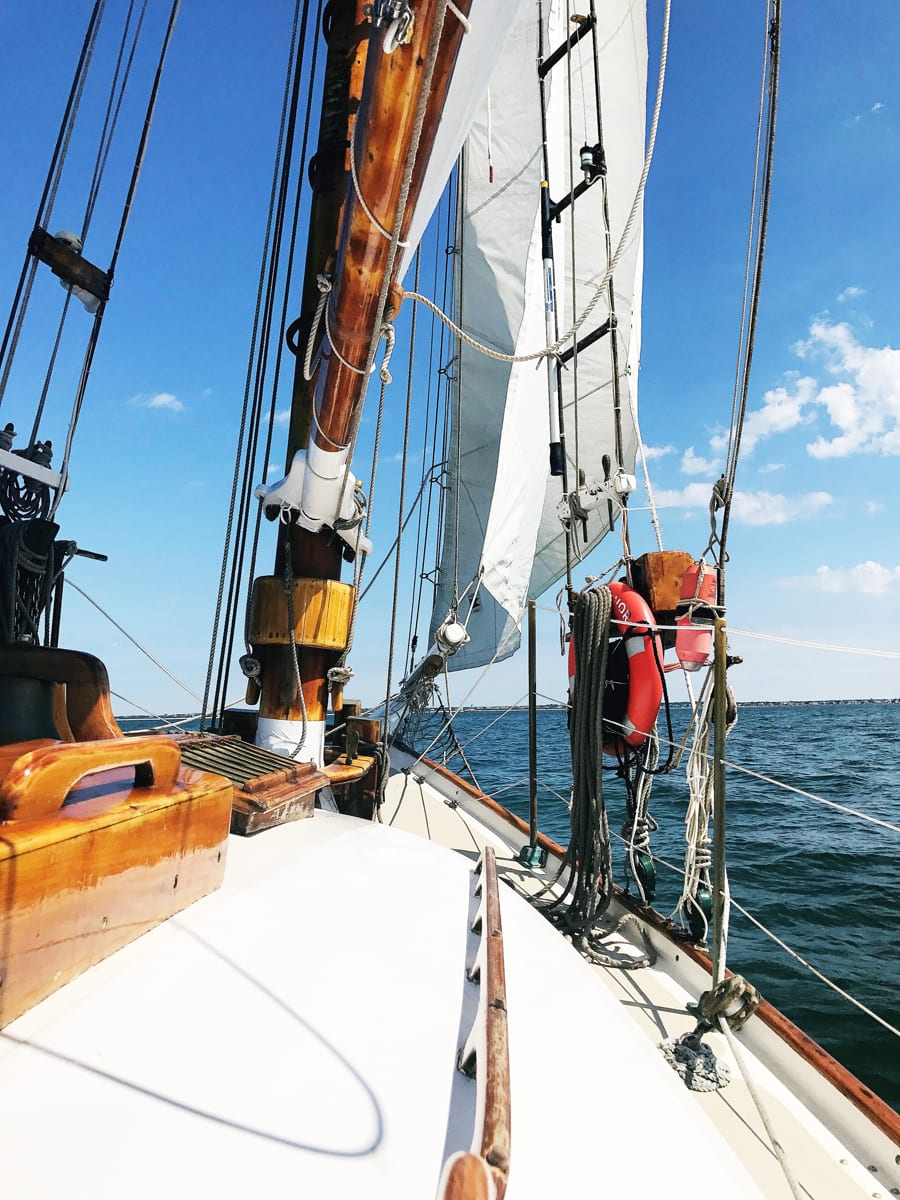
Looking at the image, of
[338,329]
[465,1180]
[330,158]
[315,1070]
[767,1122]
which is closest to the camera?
[465,1180]

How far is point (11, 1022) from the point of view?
0.68 meters

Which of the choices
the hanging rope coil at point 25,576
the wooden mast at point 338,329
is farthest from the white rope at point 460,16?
the hanging rope coil at point 25,576

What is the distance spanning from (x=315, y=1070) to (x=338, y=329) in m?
1.90

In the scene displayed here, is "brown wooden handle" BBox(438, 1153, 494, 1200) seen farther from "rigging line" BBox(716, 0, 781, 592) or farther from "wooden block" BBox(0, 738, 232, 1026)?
"rigging line" BBox(716, 0, 781, 592)

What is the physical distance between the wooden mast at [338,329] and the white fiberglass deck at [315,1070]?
5.23ft

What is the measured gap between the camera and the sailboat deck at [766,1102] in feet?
4.47

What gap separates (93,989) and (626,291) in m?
8.36

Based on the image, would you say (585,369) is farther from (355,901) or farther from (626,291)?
(355,901)

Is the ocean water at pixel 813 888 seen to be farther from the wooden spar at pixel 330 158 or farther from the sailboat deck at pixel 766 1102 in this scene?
the wooden spar at pixel 330 158

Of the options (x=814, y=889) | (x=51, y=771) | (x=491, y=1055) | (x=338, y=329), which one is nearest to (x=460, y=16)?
(x=338, y=329)

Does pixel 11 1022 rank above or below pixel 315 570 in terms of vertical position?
below

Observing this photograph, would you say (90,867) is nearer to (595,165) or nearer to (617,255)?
(617,255)

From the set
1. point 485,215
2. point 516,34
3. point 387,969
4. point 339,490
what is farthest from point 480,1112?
point 516,34

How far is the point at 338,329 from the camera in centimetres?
198
